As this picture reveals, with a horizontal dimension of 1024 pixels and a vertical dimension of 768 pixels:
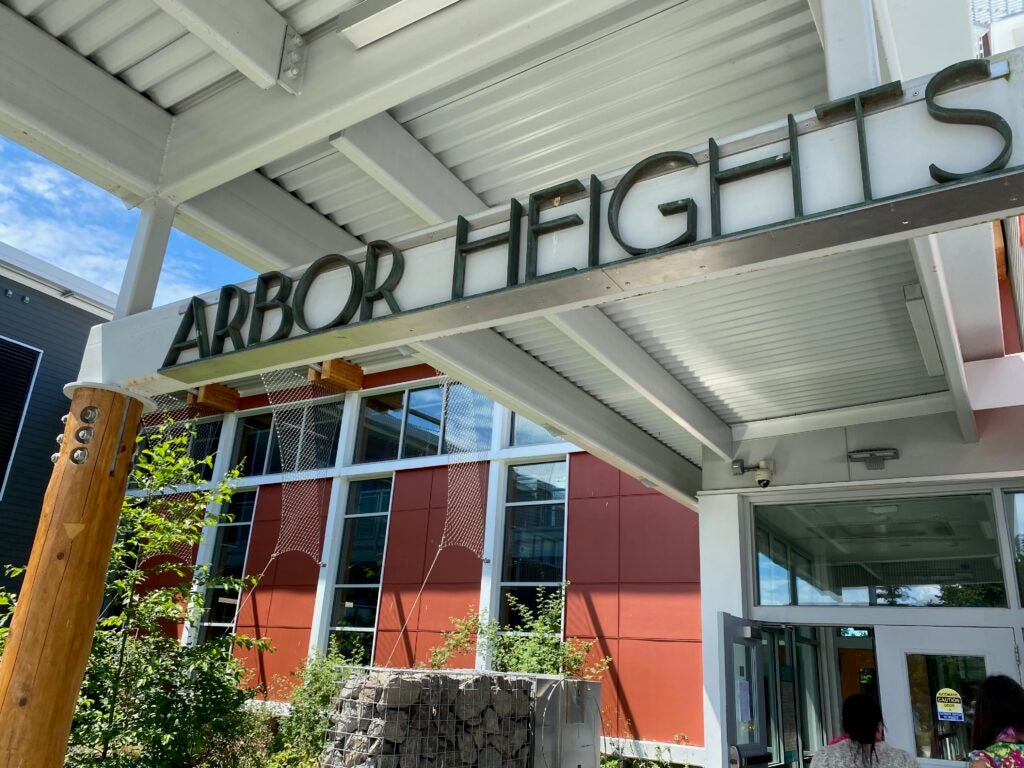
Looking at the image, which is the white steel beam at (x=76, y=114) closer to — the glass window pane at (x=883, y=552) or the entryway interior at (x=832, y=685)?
the entryway interior at (x=832, y=685)

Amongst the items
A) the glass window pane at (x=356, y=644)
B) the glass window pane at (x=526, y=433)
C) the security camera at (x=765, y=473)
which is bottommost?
A: the glass window pane at (x=356, y=644)

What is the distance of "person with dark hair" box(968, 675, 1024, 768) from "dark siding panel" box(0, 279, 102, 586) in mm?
17807

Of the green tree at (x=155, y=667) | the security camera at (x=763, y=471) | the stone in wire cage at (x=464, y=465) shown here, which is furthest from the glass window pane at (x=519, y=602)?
the green tree at (x=155, y=667)

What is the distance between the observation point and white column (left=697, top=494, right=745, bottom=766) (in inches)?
275

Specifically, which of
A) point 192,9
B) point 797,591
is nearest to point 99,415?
point 192,9

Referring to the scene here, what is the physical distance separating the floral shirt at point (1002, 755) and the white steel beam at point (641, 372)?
9.15ft

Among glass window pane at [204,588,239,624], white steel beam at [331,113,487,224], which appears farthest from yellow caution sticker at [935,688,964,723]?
glass window pane at [204,588,239,624]

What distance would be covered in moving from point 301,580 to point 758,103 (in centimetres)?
1342

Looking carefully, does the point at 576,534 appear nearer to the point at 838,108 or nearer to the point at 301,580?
the point at 301,580

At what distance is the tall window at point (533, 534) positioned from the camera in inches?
482

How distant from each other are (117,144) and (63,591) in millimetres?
2089

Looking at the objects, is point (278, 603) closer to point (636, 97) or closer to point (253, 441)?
point (253, 441)

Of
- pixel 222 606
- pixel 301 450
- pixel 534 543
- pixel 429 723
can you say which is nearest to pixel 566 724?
pixel 429 723

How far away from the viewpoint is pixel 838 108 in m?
2.40
